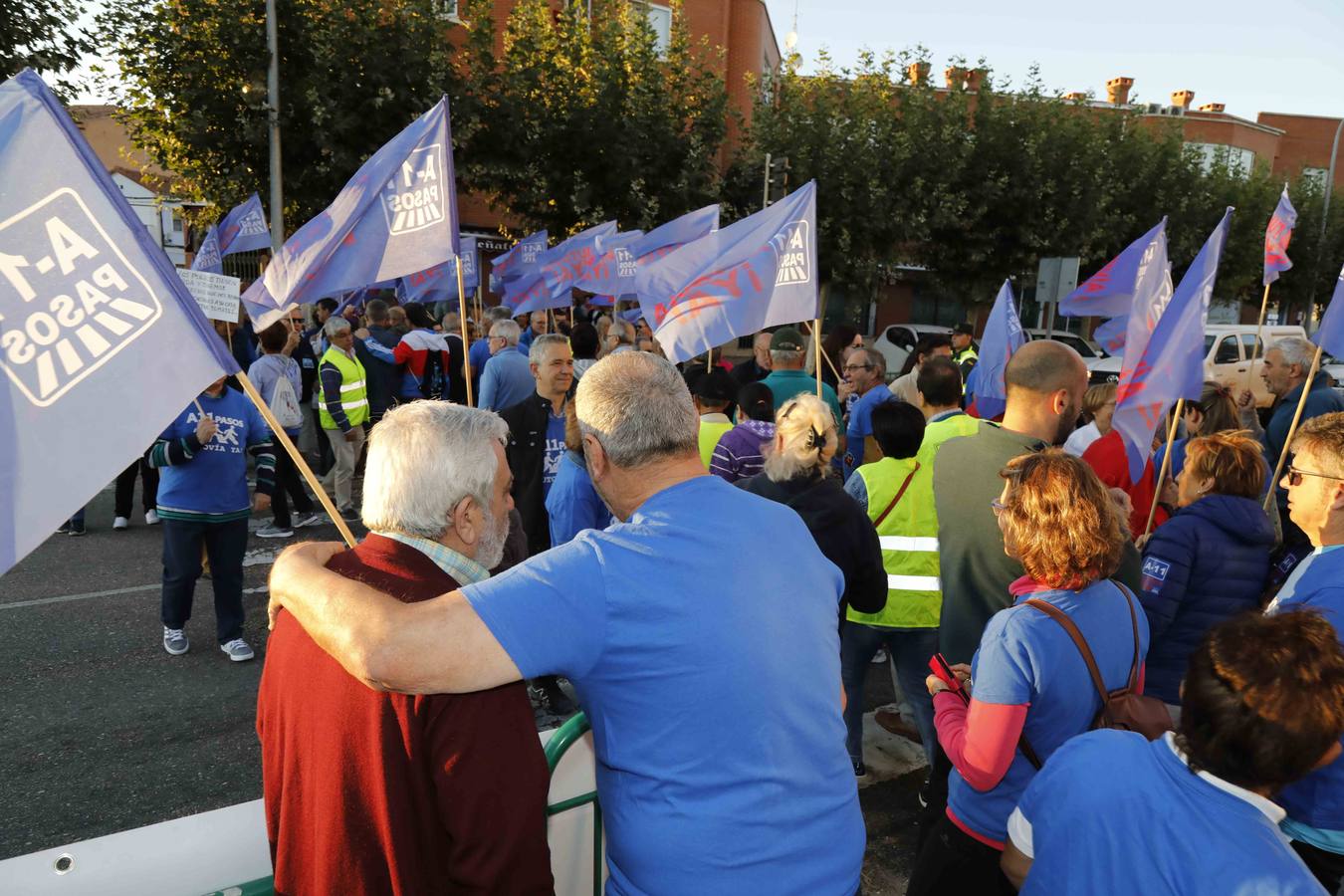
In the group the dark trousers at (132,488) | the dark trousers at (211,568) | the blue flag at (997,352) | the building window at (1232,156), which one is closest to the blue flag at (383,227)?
the dark trousers at (211,568)

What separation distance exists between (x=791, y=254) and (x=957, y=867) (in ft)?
13.3

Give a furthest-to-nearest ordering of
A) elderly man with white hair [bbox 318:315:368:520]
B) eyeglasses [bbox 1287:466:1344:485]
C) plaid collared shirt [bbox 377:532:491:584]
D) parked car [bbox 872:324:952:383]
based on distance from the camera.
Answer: parked car [bbox 872:324:952:383]
elderly man with white hair [bbox 318:315:368:520]
eyeglasses [bbox 1287:466:1344:485]
plaid collared shirt [bbox 377:532:491:584]

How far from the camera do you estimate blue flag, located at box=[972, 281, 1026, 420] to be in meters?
6.73

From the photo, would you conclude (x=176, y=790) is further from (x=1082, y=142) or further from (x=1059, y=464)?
(x=1082, y=142)

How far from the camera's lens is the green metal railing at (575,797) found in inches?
76.3

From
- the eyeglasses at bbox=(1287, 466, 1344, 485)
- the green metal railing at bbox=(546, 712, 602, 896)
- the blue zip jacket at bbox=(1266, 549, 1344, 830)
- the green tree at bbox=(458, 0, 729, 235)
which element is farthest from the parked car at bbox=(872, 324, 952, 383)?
the green metal railing at bbox=(546, 712, 602, 896)

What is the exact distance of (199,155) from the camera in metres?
16.6

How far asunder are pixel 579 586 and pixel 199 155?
18.3m

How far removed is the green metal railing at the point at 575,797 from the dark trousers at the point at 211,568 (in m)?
3.93

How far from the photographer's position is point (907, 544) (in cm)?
388

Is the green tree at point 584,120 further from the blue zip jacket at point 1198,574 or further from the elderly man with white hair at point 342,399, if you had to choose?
the blue zip jacket at point 1198,574

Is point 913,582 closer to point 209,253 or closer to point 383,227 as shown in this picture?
point 383,227

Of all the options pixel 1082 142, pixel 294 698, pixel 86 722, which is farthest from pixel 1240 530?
pixel 1082 142

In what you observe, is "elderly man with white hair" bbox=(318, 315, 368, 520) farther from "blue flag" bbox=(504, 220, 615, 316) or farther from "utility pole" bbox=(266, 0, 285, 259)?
"utility pole" bbox=(266, 0, 285, 259)
